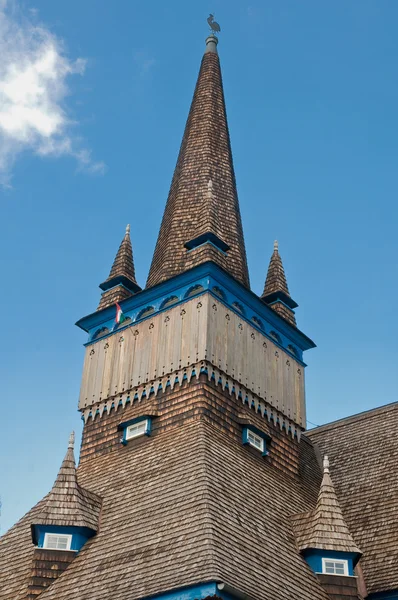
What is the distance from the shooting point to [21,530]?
22.2m

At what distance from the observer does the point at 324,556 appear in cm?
1908

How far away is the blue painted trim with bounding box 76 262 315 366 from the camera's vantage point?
23906 mm

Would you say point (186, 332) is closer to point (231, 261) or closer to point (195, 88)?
point (231, 261)

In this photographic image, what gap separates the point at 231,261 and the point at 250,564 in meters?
11.4

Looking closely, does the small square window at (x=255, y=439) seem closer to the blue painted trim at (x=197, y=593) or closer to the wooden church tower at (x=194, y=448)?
the wooden church tower at (x=194, y=448)

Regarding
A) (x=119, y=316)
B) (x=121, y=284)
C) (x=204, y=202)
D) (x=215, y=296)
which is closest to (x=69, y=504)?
(x=119, y=316)

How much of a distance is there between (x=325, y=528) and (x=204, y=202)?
404 inches

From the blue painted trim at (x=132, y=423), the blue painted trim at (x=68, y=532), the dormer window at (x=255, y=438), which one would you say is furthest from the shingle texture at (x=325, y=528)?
the blue painted trim at (x=68, y=532)

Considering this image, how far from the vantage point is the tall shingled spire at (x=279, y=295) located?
26.8 metres

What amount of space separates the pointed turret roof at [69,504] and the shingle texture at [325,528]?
4329 mm

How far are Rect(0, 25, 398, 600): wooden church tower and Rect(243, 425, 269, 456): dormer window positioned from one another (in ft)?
0.13

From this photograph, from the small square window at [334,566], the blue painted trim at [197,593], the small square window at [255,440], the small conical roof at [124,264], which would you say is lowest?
the blue painted trim at [197,593]

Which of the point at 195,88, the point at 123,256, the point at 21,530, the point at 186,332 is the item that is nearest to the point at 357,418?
the point at 186,332

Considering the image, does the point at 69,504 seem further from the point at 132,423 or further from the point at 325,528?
the point at 325,528
